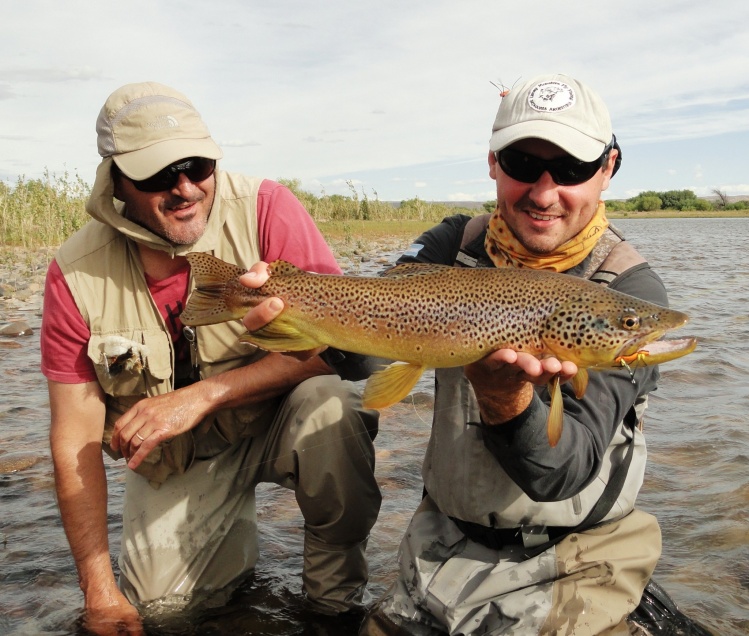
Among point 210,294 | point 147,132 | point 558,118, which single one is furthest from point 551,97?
point 147,132

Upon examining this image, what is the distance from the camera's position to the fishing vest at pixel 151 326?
147 inches

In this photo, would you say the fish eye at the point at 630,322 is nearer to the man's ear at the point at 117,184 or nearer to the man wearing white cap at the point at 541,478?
the man wearing white cap at the point at 541,478

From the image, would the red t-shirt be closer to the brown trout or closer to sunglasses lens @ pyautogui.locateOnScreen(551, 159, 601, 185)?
the brown trout

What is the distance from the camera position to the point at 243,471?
400 cm

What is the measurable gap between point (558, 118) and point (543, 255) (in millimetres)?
522

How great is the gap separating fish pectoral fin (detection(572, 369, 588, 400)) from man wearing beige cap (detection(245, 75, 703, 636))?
0.18ft

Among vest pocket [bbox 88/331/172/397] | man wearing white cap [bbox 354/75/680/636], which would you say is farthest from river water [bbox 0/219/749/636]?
vest pocket [bbox 88/331/172/397]

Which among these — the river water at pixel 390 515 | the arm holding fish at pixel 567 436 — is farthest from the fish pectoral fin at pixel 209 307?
the river water at pixel 390 515

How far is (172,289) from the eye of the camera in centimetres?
382

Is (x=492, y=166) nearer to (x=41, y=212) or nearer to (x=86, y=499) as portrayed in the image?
(x=86, y=499)

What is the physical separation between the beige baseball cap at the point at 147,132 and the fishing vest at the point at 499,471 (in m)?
1.57

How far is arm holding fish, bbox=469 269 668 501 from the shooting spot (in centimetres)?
251

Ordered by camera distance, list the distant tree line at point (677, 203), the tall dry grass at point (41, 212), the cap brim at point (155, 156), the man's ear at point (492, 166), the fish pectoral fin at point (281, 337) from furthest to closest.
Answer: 1. the distant tree line at point (677, 203)
2. the tall dry grass at point (41, 212)
3. the cap brim at point (155, 156)
4. the man's ear at point (492, 166)
5. the fish pectoral fin at point (281, 337)

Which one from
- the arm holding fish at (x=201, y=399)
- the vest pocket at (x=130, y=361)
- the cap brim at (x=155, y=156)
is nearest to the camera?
the arm holding fish at (x=201, y=399)
